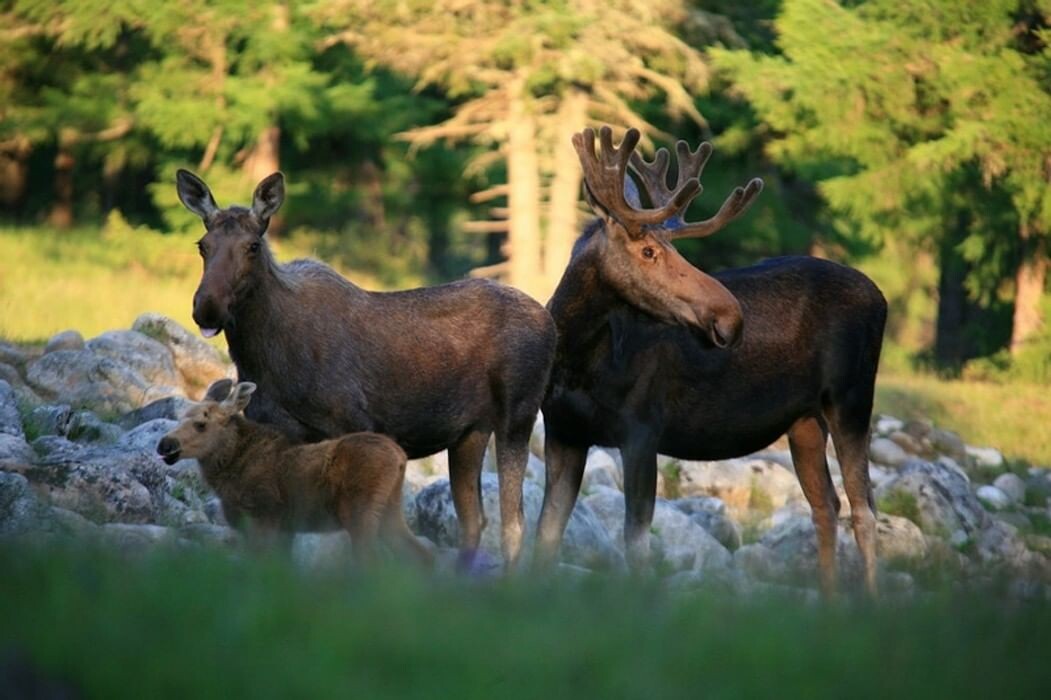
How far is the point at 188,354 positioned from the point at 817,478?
764 centimetres

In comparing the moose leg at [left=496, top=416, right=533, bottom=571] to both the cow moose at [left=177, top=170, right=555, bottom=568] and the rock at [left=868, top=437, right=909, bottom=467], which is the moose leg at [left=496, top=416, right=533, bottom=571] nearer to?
the cow moose at [left=177, top=170, right=555, bottom=568]

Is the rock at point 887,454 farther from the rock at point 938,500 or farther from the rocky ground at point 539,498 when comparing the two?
the rock at point 938,500

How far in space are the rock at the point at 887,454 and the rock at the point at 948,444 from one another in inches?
27.0

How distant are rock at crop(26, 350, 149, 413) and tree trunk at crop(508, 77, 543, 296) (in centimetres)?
1582

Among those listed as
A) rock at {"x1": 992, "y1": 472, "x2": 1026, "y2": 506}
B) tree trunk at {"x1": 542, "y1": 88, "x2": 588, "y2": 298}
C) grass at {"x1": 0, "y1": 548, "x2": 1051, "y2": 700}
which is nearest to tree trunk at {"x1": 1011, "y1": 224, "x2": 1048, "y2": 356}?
tree trunk at {"x1": 542, "y1": 88, "x2": 588, "y2": 298}

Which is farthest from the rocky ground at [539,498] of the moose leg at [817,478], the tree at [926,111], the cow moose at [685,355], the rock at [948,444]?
the tree at [926,111]

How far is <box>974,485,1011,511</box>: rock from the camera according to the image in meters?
19.5

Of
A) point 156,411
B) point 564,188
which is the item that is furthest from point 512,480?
point 564,188

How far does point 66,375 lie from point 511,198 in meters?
17.1

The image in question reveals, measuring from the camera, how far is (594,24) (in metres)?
30.8

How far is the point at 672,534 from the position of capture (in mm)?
14297

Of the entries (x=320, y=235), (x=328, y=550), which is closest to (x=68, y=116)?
(x=320, y=235)

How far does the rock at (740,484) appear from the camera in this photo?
1803 cm

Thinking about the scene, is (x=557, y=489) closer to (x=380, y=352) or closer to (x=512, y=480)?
(x=512, y=480)
